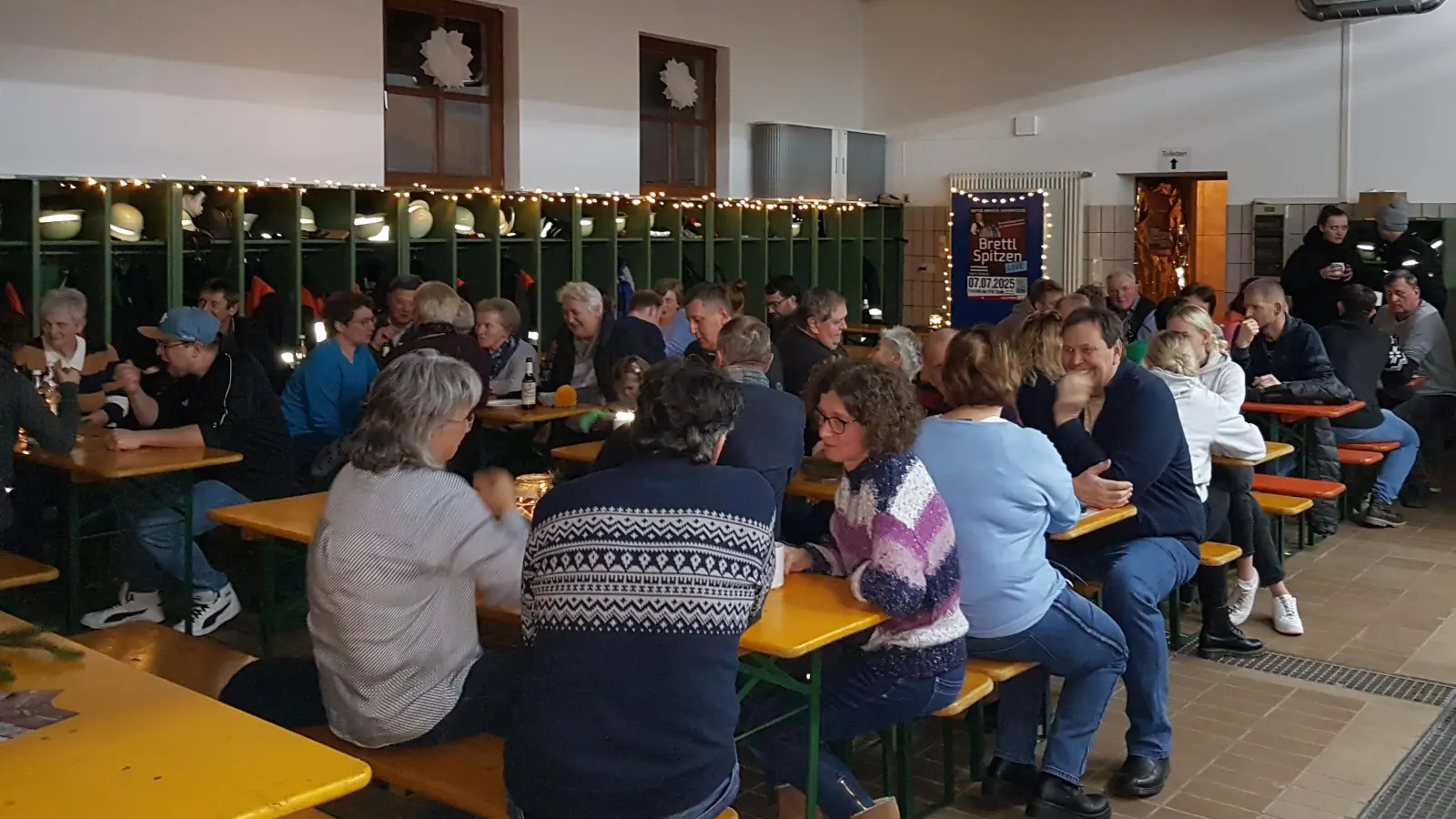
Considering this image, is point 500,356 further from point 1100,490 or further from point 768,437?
point 1100,490

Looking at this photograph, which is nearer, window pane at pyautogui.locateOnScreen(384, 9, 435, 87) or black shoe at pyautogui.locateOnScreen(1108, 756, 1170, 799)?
black shoe at pyautogui.locateOnScreen(1108, 756, 1170, 799)

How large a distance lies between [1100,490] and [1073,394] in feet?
1.13

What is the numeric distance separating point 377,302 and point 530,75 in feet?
6.73

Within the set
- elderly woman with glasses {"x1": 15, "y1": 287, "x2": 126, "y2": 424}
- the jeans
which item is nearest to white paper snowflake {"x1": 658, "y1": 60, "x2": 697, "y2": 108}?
elderly woman with glasses {"x1": 15, "y1": 287, "x2": 126, "y2": 424}

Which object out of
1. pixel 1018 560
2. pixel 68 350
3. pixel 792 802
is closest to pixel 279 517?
pixel 792 802

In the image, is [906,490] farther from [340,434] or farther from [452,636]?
[340,434]

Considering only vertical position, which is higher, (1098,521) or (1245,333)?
(1245,333)

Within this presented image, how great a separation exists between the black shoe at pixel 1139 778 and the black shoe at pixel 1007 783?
0.26 m

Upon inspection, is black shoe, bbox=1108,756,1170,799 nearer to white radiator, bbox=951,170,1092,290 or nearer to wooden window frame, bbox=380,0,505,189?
wooden window frame, bbox=380,0,505,189

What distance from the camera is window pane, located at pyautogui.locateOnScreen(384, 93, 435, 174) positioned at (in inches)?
336

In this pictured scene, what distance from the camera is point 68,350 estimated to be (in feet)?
19.2

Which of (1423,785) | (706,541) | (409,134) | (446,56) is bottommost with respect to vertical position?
(1423,785)

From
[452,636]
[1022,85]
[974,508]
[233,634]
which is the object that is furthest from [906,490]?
[1022,85]

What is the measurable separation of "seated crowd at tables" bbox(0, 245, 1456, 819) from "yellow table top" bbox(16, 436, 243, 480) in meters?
0.08
